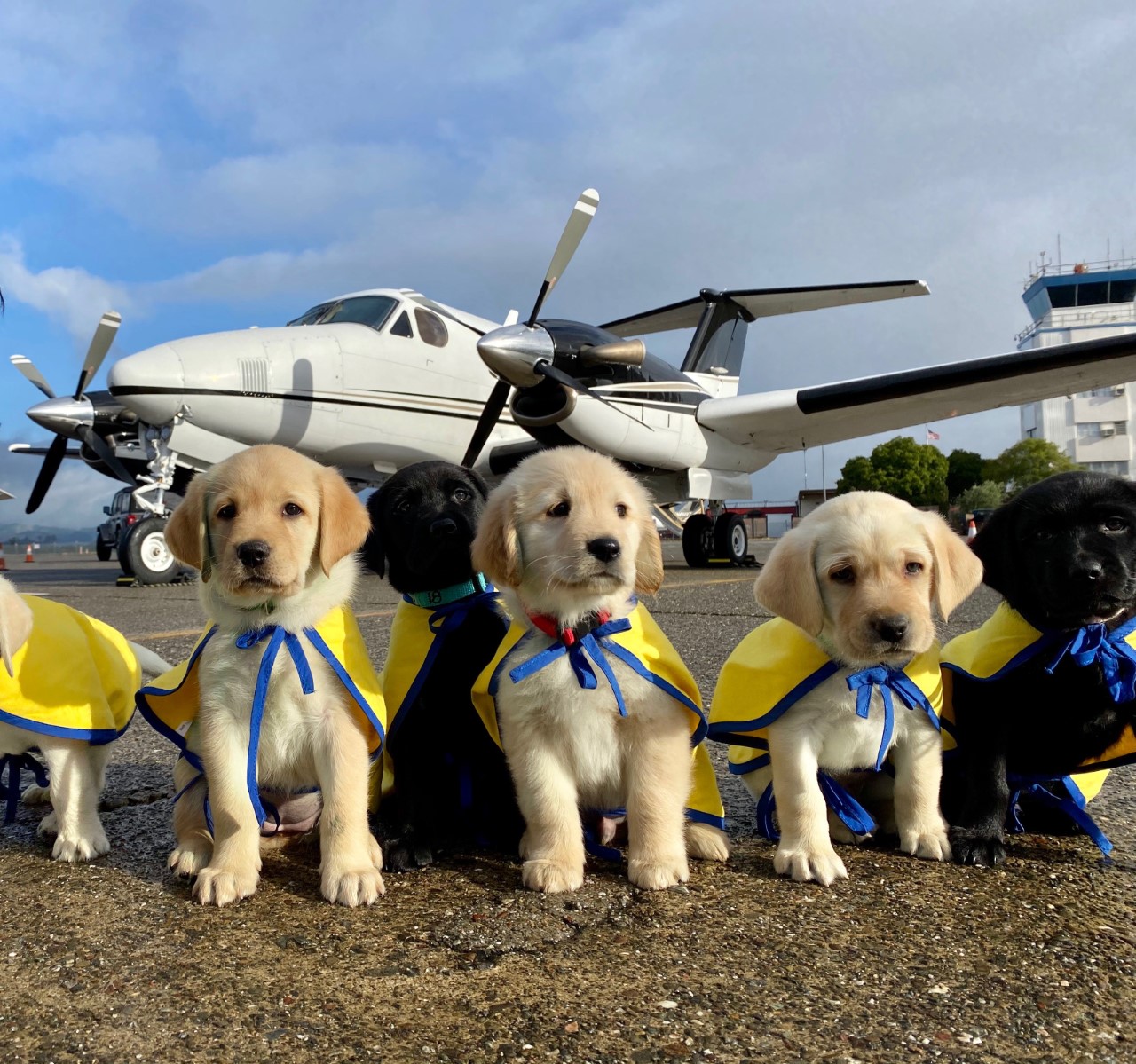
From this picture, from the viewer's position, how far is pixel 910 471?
6306 cm

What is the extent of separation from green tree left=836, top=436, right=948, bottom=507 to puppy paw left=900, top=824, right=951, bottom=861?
2500 inches

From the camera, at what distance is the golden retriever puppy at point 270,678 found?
82.2 inches

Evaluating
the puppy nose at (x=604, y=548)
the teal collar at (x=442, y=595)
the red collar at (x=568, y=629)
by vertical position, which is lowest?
the red collar at (x=568, y=629)

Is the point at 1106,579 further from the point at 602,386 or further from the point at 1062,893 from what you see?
the point at 602,386

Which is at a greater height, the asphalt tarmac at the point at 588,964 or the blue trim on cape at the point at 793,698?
the blue trim on cape at the point at 793,698

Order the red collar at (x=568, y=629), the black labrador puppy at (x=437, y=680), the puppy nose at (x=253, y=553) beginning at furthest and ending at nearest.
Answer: the black labrador puppy at (x=437, y=680) < the red collar at (x=568, y=629) < the puppy nose at (x=253, y=553)

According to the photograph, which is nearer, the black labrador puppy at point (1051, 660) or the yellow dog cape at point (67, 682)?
the black labrador puppy at point (1051, 660)

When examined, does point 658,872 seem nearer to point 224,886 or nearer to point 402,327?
point 224,886

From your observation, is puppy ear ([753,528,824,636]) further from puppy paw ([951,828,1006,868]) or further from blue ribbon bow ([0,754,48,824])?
blue ribbon bow ([0,754,48,824])

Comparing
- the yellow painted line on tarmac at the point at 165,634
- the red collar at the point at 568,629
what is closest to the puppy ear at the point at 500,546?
the red collar at the point at 568,629

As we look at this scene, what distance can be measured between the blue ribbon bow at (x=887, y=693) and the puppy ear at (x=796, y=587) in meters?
0.16

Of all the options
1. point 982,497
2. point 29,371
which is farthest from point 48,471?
point 982,497

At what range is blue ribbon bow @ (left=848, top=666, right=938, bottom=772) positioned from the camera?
2.10m

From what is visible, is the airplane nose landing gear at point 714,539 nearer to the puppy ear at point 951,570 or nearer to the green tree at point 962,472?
the puppy ear at point 951,570
